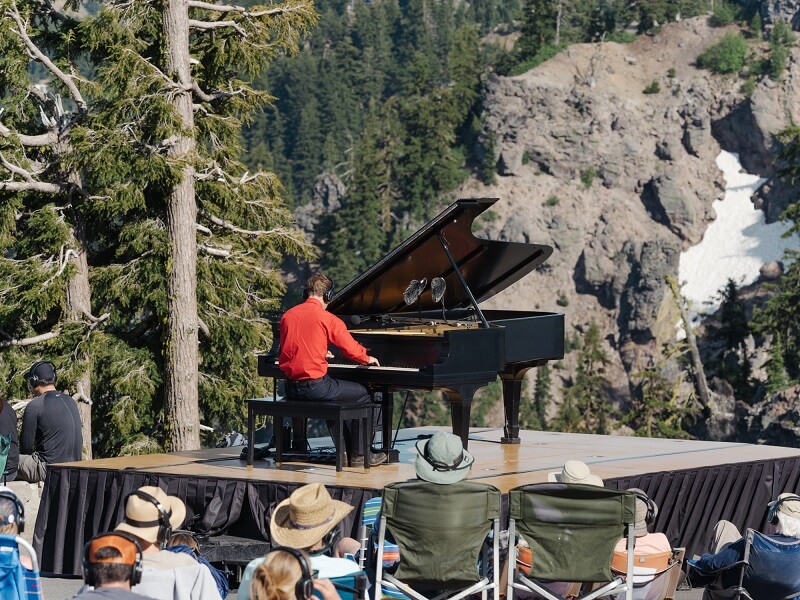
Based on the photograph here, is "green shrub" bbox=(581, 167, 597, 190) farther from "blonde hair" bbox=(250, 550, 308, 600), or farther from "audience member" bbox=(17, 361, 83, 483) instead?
"blonde hair" bbox=(250, 550, 308, 600)

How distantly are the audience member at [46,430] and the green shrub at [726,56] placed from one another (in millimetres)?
86075

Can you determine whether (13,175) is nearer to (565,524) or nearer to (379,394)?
(379,394)

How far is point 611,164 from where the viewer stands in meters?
87.1

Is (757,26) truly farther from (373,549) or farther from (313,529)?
(313,529)

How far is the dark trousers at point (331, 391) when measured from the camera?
8945mm

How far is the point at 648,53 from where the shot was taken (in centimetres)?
9512

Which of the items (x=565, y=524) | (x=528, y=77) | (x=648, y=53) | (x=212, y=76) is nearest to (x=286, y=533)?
(x=565, y=524)

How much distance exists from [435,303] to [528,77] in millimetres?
81041

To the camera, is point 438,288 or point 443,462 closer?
point 443,462

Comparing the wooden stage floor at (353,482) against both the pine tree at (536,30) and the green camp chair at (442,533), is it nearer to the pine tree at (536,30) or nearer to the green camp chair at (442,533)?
the green camp chair at (442,533)

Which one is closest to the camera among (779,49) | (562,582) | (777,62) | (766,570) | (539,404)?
(766,570)

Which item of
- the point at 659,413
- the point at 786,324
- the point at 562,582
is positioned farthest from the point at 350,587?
the point at 659,413

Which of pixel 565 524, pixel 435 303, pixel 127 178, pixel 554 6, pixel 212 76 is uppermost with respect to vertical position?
pixel 554 6

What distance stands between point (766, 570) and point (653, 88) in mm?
86037
